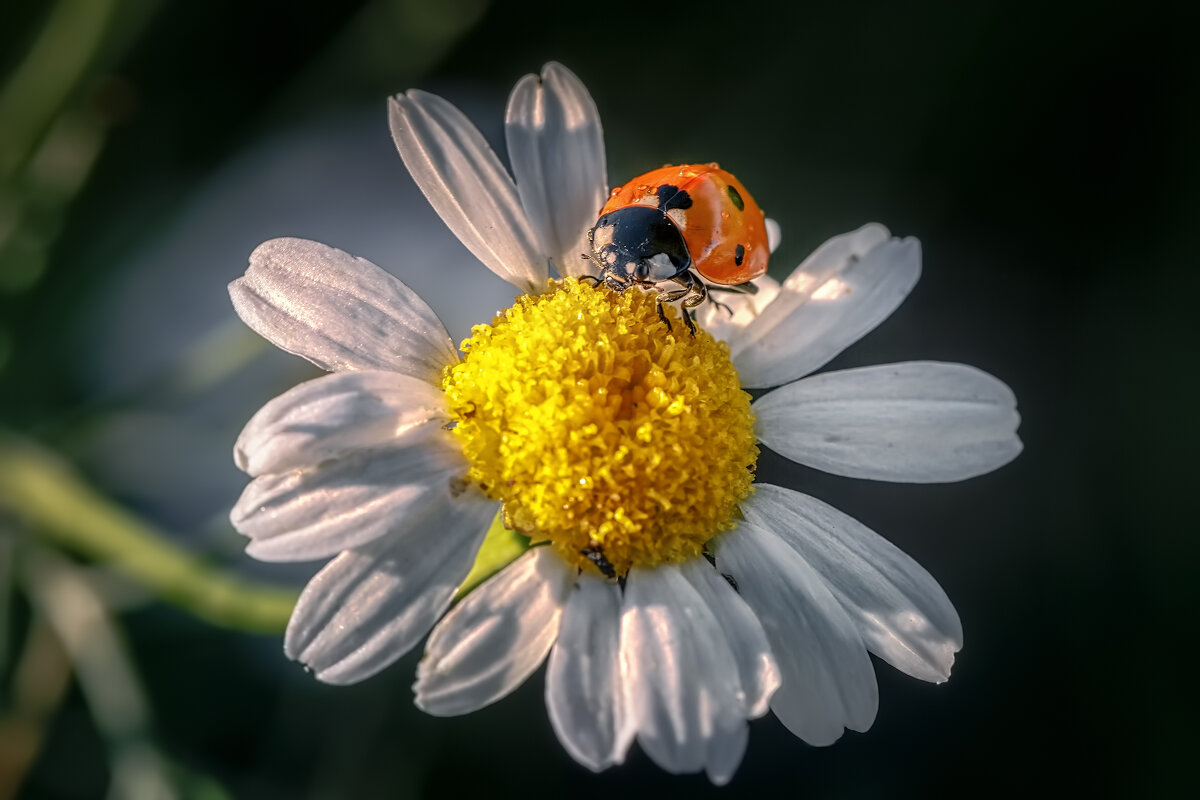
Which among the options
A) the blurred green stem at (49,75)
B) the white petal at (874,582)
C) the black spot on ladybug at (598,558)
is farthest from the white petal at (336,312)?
the blurred green stem at (49,75)

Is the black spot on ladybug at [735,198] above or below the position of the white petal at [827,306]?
above

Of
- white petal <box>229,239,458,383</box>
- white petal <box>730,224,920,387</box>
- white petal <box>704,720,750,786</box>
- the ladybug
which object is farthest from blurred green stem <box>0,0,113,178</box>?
white petal <box>704,720,750,786</box>

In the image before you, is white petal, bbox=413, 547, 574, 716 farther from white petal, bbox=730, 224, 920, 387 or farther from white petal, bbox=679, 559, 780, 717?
white petal, bbox=730, 224, 920, 387

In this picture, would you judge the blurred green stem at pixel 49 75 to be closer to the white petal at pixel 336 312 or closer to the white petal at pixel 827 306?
the white petal at pixel 336 312

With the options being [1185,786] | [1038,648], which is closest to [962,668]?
[1038,648]

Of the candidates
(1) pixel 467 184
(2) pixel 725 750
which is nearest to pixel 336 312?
(1) pixel 467 184

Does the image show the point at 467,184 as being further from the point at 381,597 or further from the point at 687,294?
the point at 381,597

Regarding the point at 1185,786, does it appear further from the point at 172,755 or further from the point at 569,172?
the point at 172,755
